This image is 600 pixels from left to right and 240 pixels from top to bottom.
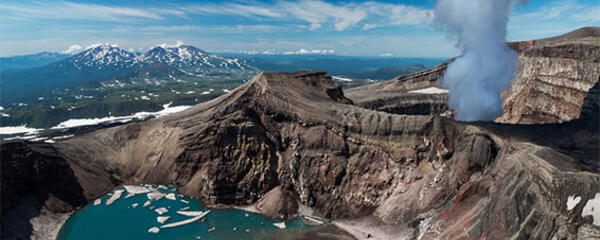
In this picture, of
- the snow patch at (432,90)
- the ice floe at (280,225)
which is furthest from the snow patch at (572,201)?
the snow patch at (432,90)

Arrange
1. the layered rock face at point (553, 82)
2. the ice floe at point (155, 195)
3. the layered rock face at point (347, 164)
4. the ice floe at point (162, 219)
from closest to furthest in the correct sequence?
the layered rock face at point (347, 164) < the ice floe at point (162, 219) < the ice floe at point (155, 195) < the layered rock face at point (553, 82)

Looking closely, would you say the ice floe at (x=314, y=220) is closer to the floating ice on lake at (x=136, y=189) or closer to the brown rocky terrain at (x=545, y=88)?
the floating ice on lake at (x=136, y=189)

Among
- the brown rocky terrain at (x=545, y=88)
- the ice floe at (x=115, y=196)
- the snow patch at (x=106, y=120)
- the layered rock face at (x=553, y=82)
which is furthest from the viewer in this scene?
the snow patch at (x=106, y=120)

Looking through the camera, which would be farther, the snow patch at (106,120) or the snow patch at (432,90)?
the snow patch at (106,120)

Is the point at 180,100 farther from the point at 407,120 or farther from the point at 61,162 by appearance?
the point at 407,120

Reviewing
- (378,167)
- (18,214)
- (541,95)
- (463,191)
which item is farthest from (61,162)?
(541,95)

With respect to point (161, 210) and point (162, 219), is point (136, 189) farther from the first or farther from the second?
point (162, 219)
